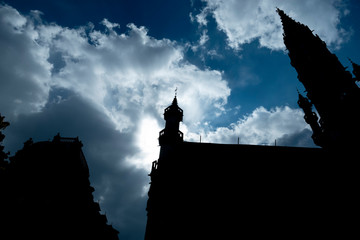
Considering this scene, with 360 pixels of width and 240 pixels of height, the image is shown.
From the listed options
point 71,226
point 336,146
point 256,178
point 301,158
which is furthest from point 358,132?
point 71,226

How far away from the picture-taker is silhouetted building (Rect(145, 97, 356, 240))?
2008 centimetres

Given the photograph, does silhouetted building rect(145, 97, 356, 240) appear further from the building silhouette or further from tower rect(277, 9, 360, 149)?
tower rect(277, 9, 360, 149)

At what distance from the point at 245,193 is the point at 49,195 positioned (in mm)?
21017

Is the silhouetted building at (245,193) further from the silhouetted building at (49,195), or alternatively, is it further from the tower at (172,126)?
the silhouetted building at (49,195)

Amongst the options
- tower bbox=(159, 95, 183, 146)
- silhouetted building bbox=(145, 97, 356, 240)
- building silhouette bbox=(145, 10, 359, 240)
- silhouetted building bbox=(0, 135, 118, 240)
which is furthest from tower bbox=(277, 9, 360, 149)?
silhouetted building bbox=(0, 135, 118, 240)

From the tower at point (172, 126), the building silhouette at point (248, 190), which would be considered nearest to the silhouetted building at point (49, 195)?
the building silhouette at point (248, 190)

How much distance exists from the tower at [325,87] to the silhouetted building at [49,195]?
109 feet

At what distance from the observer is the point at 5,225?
20062 mm

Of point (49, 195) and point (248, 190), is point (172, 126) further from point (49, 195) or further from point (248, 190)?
point (49, 195)

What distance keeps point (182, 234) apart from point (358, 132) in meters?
25.7

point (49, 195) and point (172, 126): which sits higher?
point (172, 126)

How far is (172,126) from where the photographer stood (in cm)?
2834

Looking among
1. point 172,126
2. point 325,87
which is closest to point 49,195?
point 172,126

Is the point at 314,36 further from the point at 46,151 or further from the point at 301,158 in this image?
the point at 46,151
